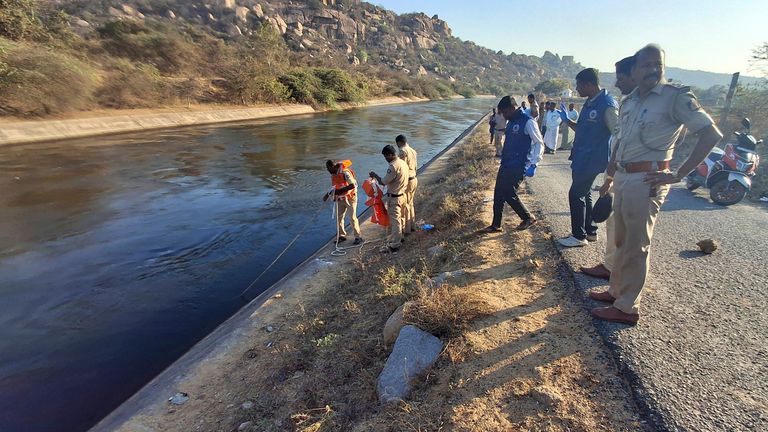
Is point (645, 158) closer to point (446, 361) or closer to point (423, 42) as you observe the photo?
point (446, 361)

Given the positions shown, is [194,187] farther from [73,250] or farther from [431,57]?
[431,57]

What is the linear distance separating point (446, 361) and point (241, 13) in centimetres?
9680

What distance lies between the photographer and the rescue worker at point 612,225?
3.54 metres

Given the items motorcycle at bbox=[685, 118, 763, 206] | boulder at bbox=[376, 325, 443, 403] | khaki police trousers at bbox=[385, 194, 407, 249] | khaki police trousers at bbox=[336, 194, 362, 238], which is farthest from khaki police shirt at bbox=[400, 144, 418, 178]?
motorcycle at bbox=[685, 118, 763, 206]

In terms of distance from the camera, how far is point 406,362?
304 centimetres

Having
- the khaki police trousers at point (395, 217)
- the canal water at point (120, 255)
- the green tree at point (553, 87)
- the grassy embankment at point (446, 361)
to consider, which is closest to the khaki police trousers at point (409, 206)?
the khaki police trousers at point (395, 217)

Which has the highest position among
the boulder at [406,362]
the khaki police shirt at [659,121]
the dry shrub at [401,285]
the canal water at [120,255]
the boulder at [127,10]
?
the boulder at [127,10]

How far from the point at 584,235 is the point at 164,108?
3091 centimetres

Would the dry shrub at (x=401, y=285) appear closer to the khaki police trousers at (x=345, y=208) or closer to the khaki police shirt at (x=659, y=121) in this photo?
the khaki police shirt at (x=659, y=121)

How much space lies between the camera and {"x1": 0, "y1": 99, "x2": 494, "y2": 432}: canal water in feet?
14.8

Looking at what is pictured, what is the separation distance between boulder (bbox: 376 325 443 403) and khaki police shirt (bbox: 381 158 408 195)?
3.78 meters

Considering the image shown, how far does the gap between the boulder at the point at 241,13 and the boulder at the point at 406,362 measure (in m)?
94.3

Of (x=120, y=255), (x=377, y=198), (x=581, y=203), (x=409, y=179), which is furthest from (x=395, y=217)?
(x=120, y=255)

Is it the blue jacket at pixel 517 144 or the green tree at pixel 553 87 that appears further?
the green tree at pixel 553 87
